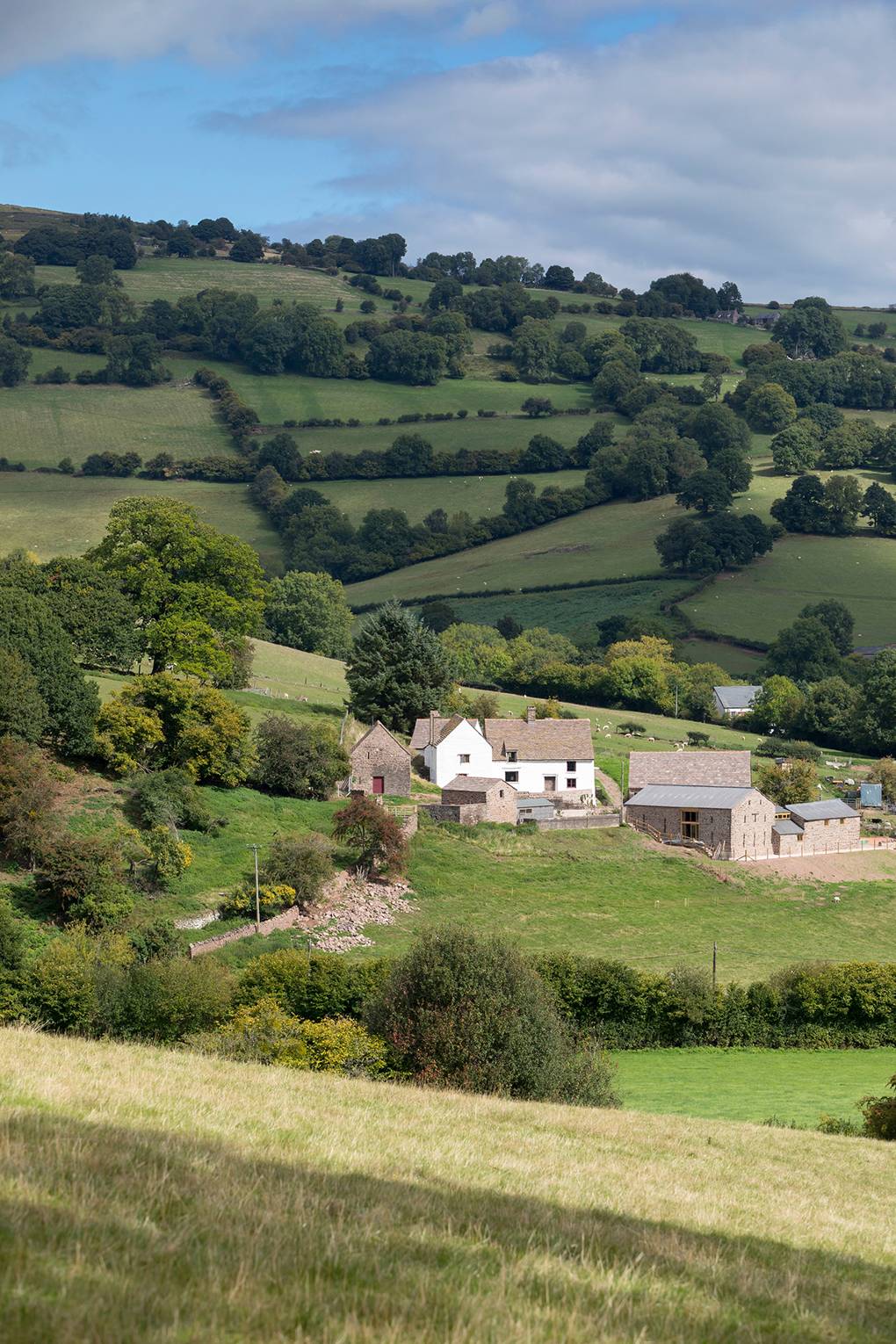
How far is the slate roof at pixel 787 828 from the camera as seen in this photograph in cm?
7794

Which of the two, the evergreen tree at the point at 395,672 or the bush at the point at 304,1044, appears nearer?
the bush at the point at 304,1044

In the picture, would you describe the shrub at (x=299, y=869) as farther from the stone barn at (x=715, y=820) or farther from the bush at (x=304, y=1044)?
the stone barn at (x=715, y=820)

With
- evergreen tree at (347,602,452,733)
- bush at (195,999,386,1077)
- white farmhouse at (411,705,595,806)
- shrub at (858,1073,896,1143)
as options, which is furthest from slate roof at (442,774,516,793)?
shrub at (858,1073,896,1143)

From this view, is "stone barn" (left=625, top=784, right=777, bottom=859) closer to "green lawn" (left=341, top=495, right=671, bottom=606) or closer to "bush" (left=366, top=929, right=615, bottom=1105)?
"bush" (left=366, top=929, right=615, bottom=1105)

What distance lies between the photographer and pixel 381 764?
7556cm

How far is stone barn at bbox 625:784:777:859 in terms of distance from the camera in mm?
76375

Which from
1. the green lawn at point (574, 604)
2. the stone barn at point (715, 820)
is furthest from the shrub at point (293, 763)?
the green lawn at point (574, 604)

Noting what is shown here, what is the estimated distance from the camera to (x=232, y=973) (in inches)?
1948

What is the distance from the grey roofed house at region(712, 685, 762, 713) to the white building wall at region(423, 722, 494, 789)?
4850 cm

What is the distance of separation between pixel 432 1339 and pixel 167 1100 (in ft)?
32.4

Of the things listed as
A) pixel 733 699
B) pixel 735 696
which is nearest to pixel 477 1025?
pixel 733 699

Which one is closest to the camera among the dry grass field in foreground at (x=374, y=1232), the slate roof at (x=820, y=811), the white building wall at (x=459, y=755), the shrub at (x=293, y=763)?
the dry grass field in foreground at (x=374, y=1232)

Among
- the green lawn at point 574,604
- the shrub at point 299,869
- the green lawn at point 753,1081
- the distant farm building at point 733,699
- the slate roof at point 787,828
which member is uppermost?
the green lawn at point 574,604

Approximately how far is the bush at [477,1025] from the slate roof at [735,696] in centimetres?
9059
